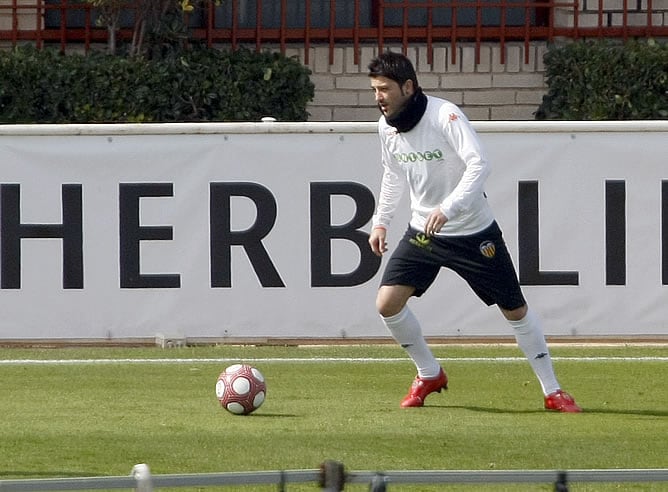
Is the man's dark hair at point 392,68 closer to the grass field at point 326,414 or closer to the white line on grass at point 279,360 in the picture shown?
the grass field at point 326,414

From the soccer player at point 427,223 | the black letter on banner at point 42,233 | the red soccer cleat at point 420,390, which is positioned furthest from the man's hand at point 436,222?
the black letter on banner at point 42,233

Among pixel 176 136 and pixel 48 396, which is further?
pixel 176 136

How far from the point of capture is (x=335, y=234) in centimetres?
1082

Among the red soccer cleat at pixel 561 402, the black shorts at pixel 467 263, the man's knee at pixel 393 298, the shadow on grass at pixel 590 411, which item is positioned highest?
the black shorts at pixel 467 263

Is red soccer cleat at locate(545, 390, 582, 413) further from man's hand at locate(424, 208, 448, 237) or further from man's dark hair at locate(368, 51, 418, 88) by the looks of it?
man's dark hair at locate(368, 51, 418, 88)

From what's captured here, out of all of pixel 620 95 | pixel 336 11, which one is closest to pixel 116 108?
pixel 336 11

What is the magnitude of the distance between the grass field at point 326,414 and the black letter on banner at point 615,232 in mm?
535

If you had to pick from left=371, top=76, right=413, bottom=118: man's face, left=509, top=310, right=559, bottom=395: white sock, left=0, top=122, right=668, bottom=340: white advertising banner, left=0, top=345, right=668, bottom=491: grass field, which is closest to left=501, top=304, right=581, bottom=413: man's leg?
left=509, top=310, right=559, bottom=395: white sock

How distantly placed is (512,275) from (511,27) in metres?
8.32

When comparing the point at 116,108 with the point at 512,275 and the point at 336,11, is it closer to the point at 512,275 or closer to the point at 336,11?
the point at 336,11

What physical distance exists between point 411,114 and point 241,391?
5.35ft

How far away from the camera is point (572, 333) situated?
10883mm

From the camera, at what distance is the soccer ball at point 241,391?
25.5 ft

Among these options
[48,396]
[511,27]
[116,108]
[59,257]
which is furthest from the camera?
[511,27]
